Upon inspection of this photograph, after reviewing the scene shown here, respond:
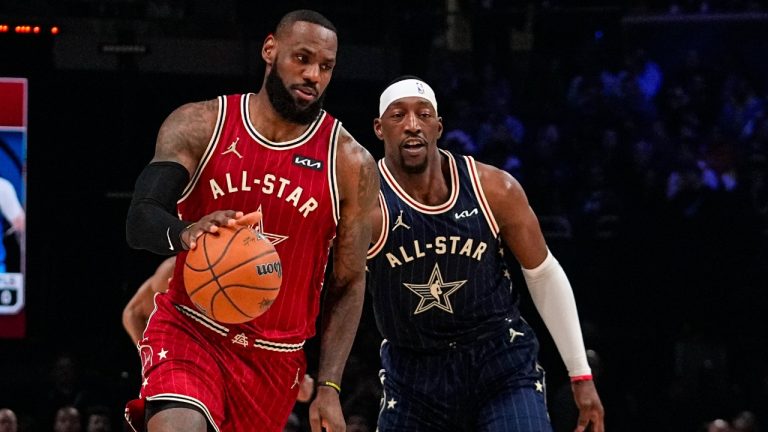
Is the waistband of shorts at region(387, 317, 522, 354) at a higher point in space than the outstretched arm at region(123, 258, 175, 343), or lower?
higher

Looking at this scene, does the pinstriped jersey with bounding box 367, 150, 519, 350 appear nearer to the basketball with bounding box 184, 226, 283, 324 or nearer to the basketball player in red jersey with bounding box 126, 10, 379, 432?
the basketball player in red jersey with bounding box 126, 10, 379, 432

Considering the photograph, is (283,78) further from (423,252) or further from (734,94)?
(734,94)

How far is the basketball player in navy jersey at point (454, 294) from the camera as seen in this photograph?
5207mm

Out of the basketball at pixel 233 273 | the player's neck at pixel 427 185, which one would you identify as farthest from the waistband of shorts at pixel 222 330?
the player's neck at pixel 427 185

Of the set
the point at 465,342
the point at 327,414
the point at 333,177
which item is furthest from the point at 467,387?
the point at 333,177

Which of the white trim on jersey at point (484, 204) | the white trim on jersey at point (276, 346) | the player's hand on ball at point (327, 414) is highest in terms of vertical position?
the white trim on jersey at point (484, 204)

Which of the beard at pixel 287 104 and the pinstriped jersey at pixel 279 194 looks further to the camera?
the beard at pixel 287 104

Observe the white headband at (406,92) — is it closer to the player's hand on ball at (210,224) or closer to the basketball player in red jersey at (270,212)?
the basketball player in red jersey at (270,212)

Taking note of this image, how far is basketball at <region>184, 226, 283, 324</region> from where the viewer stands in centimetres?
368

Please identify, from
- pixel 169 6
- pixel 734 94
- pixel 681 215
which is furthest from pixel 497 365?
pixel 734 94

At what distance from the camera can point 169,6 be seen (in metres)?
10.3

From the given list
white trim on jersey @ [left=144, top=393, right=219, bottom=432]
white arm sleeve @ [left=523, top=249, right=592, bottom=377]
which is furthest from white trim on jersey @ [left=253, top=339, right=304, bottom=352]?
white arm sleeve @ [left=523, top=249, right=592, bottom=377]

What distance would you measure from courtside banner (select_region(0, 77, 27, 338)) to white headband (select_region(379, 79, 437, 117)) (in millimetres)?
4733

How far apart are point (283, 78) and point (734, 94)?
885cm
